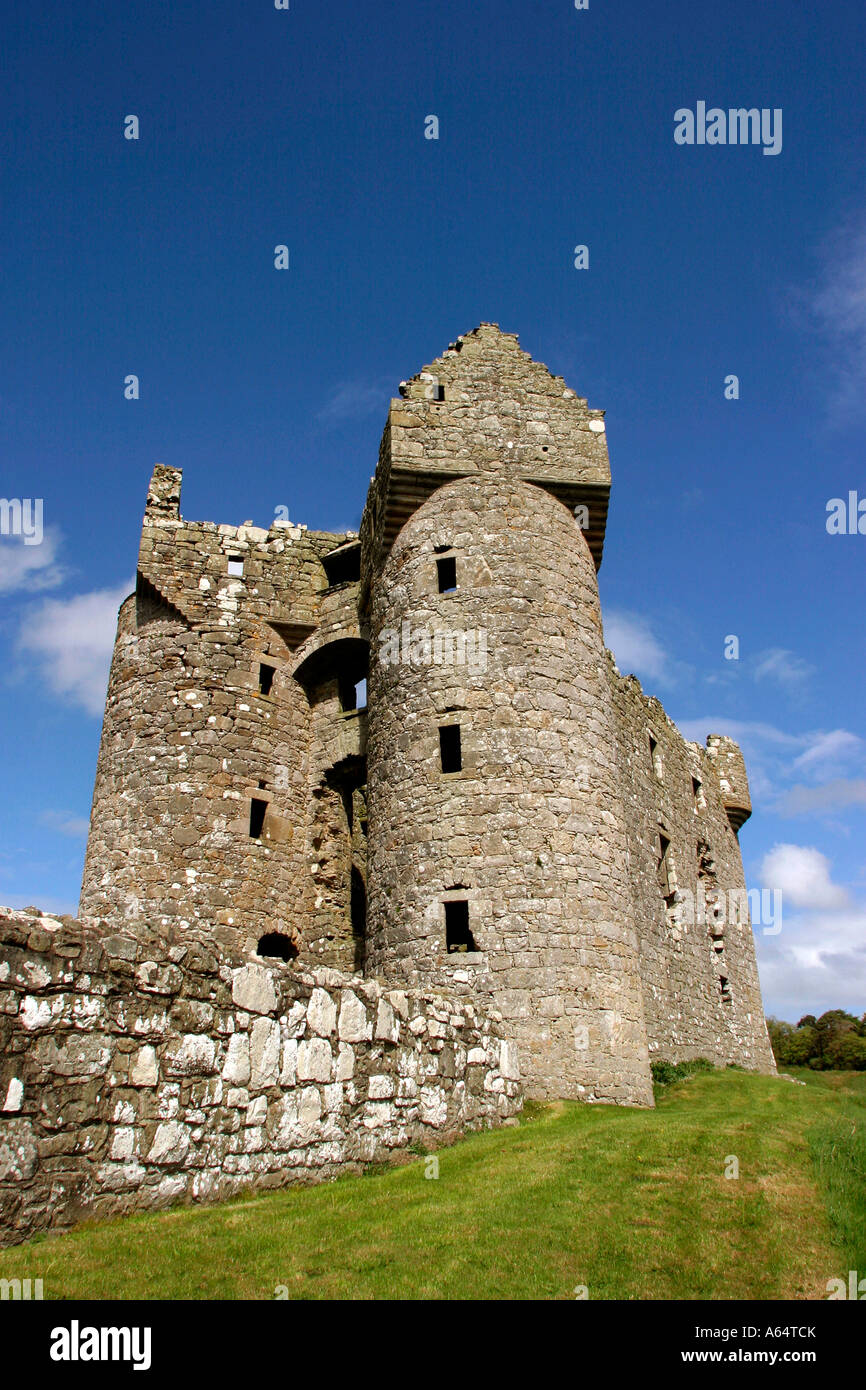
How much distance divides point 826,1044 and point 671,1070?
19.9 m

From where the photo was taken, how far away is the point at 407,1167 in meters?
8.88

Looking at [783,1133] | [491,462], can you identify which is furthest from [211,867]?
[783,1133]

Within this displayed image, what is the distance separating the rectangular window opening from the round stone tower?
3803 mm

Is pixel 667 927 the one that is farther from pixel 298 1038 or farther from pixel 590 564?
pixel 298 1038

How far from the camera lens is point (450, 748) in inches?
583

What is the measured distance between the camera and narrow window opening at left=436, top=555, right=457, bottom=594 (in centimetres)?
1579

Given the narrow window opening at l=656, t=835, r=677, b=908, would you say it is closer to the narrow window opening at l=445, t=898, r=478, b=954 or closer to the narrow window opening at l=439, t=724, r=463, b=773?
the narrow window opening at l=439, t=724, r=463, b=773

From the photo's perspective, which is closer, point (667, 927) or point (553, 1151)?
point (553, 1151)

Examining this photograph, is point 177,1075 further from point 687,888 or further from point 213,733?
point 687,888

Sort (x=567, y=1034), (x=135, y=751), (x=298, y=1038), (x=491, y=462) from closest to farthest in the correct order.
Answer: (x=298, y=1038) < (x=567, y=1034) < (x=491, y=462) < (x=135, y=751)

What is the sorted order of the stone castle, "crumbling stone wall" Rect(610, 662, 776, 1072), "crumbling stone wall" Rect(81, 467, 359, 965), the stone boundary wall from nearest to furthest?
the stone boundary wall
the stone castle
"crumbling stone wall" Rect(81, 467, 359, 965)
"crumbling stone wall" Rect(610, 662, 776, 1072)

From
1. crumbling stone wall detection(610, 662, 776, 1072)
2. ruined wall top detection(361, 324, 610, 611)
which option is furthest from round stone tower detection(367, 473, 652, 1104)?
crumbling stone wall detection(610, 662, 776, 1072)

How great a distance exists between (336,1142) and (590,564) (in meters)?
11.0

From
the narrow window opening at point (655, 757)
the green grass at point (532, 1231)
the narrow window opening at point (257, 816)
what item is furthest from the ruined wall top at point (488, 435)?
the green grass at point (532, 1231)
